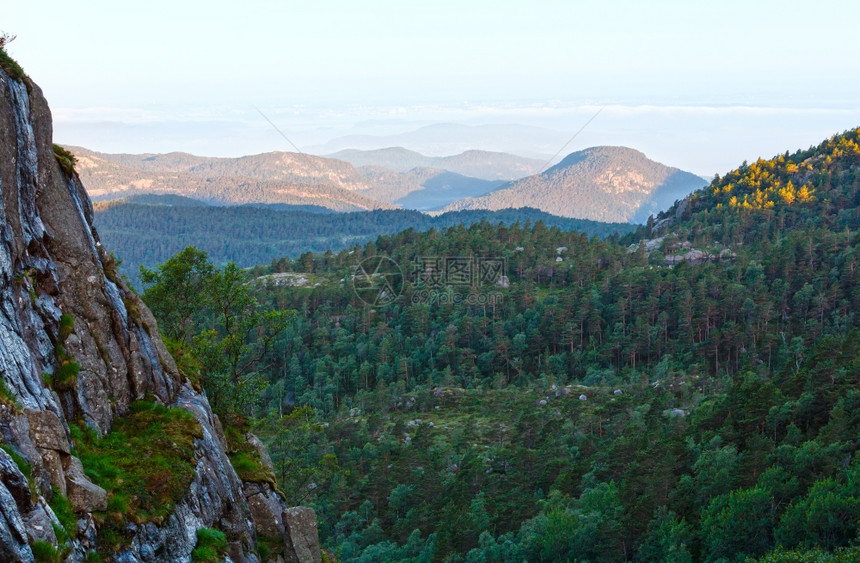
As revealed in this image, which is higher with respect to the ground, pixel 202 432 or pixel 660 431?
pixel 202 432

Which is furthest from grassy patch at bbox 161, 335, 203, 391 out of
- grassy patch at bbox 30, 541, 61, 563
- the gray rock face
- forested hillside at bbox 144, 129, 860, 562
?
grassy patch at bbox 30, 541, 61, 563

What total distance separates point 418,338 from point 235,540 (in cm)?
12188

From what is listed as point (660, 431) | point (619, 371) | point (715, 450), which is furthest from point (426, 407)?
point (715, 450)

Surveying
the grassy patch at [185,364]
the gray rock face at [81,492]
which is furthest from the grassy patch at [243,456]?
the gray rock face at [81,492]

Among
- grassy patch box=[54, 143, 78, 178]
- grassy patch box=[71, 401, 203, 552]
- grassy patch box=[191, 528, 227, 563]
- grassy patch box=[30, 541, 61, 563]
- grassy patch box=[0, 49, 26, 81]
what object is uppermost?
grassy patch box=[0, 49, 26, 81]

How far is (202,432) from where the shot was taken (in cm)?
2523

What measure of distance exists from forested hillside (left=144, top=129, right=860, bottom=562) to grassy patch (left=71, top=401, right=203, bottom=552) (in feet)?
38.6

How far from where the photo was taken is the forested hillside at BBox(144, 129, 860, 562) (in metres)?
56.8

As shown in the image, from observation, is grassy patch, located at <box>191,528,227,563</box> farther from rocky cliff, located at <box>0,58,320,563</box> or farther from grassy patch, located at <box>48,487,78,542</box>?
grassy patch, located at <box>48,487,78,542</box>

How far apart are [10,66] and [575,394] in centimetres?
10340

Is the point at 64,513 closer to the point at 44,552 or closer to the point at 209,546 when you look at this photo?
the point at 44,552

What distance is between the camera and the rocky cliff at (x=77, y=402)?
16.2 metres

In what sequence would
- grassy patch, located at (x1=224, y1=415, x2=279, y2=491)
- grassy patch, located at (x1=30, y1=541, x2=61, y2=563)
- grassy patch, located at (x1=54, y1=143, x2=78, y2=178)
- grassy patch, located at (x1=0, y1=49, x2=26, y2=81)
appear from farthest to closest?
1. grassy patch, located at (x1=224, y1=415, x2=279, y2=491)
2. grassy patch, located at (x1=54, y1=143, x2=78, y2=178)
3. grassy patch, located at (x1=0, y1=49, x2=26, y2=81)
4. grassy patch, located at (x1=30, y1=541, x2=61, y2=563)

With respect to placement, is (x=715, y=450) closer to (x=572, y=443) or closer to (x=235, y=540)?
(x=572, y=443)
